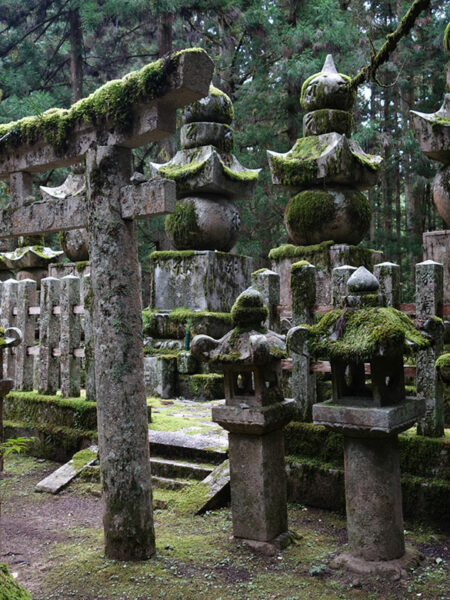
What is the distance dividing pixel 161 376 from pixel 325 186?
331cm

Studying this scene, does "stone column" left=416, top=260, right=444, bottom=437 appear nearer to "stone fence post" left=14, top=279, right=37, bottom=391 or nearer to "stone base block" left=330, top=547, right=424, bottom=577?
"stone base block" left=330, top=547, right=424, bottom=577

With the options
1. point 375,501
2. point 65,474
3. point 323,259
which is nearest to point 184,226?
point 323,259

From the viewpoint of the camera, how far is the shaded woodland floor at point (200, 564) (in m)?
3.43

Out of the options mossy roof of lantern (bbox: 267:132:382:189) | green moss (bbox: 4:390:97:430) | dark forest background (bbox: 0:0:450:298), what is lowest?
green moss (bbox: 4:390:97:430)

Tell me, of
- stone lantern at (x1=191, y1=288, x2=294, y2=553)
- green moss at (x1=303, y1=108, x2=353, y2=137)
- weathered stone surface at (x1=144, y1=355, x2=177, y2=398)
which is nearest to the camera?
stone lantern at (x1=191, y1=288, x2=294, y2=553)

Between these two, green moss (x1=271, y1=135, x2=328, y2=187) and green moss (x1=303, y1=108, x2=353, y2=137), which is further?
green moss (x1=303, y1=108, x2=353, y2=137)

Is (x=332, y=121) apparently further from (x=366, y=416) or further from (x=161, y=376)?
(x=366, y=416)

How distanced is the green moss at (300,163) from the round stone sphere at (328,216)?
204 mm

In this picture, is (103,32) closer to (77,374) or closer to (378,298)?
(77,374)

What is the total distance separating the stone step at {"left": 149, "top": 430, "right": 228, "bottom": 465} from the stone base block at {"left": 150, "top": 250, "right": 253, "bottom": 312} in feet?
8.82

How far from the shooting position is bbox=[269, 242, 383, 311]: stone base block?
7.10m

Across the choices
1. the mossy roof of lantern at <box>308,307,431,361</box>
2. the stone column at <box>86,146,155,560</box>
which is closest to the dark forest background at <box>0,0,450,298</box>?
the stone column at <box>86,146,155,560</box>

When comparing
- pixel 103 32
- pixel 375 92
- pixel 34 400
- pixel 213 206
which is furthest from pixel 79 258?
pixel 375 92

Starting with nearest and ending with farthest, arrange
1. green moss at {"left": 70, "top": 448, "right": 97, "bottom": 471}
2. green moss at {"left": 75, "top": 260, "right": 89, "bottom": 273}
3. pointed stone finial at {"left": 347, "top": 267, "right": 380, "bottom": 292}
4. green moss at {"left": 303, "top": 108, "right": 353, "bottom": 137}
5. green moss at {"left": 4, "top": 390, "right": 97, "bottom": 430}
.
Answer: pointed stone finial at {"left": 347, "top": 267, "right": 380, "bottom": 292} → green moss at {"left": 70, "top": 448, "right": 97, "bottom": 471} → green moss at {"left": 4, "top": 390, "right": 97, "bottom": 430} → green moss at {"left": 303, "top": 108, "right": 353, "bottom": 137} → green moss at {"left": 75, "top": 260, "right": 89, "bottom": 273}
